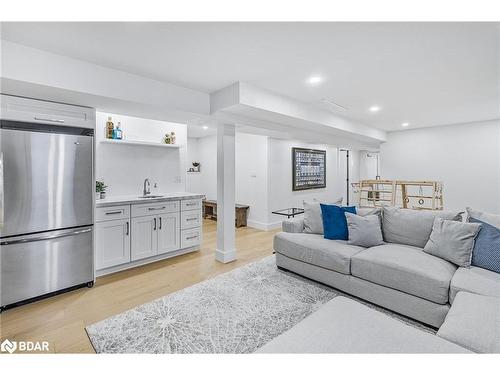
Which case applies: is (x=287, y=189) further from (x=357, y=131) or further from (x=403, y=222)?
(x=403, y=222)

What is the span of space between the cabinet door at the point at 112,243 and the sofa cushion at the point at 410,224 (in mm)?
3197

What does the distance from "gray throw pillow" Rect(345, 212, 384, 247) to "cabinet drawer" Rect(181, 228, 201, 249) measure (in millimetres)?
2317

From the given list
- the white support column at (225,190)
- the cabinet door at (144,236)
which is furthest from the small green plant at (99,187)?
the white support column at (225,190)

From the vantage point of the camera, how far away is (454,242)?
2275 millimetres

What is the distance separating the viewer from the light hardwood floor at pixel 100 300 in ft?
6.66

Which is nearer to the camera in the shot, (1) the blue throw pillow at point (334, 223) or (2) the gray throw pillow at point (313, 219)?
(1) the blue throw pillow at point (334, 223)

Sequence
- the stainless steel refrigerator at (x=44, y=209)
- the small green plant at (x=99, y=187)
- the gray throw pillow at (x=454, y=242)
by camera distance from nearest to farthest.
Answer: the gray throw pillow at (x=454, y=242)
the stainless steel refrigerator at (x=44, y=209)
the small green plant at (x=99, y=187)

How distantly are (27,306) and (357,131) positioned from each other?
5.66 meters

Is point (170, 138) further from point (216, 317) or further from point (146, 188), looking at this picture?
point (216, 317)

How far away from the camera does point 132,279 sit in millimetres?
3066

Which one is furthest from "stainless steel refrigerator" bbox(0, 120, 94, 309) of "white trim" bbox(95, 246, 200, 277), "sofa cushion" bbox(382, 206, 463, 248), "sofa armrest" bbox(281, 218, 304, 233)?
"sofa cushion" bbox(382, 206, 463, 248)

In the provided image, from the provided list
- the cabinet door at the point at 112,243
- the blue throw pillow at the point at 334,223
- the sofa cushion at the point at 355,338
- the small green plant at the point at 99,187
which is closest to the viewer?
the sofa cushion at the point at 355,338

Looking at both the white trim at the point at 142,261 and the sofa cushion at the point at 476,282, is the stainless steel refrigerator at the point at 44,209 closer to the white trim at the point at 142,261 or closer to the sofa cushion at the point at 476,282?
the white trim at the point at 142,261
